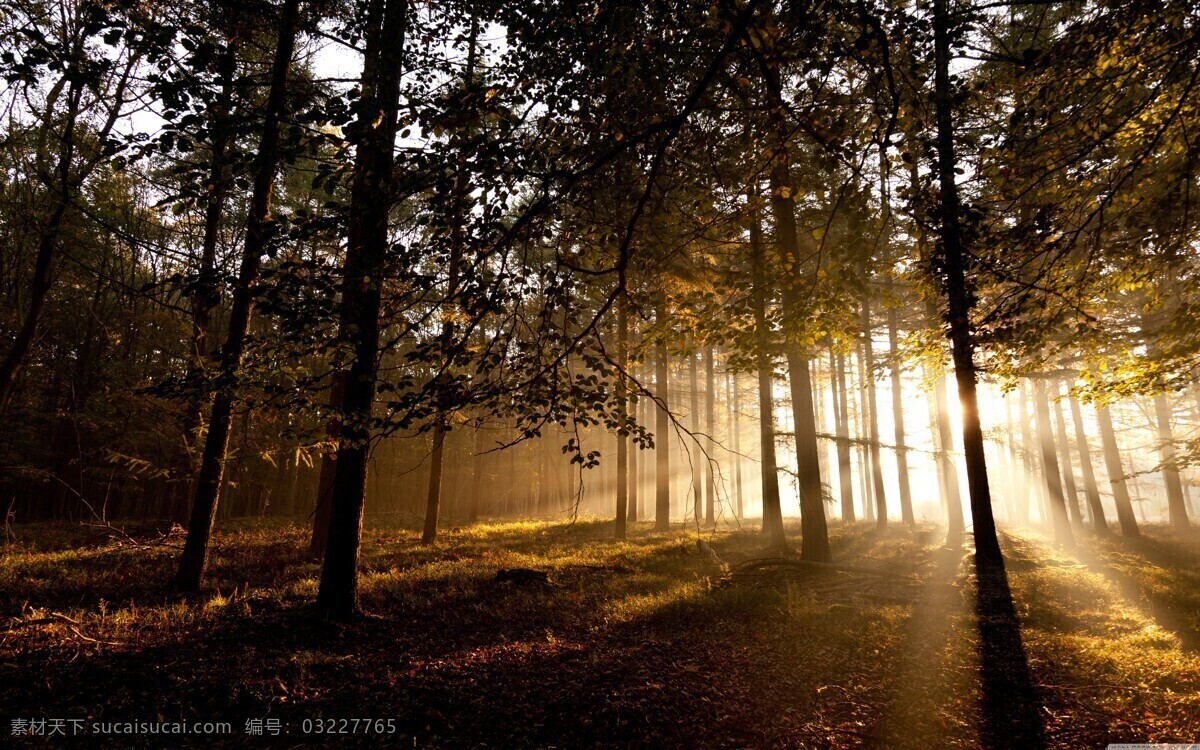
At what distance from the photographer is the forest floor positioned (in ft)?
13.6

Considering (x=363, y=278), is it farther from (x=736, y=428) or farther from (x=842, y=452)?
(x=736, y=428)

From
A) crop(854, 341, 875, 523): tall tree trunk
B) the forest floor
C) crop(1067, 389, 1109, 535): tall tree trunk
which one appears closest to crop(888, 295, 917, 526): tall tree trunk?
crop(854, 341, 875, 523): tall tree trunk

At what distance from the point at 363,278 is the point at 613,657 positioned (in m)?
4.94

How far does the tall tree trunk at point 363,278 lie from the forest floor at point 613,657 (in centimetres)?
71

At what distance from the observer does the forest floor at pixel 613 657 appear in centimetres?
414

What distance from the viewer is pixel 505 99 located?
374 centimetres

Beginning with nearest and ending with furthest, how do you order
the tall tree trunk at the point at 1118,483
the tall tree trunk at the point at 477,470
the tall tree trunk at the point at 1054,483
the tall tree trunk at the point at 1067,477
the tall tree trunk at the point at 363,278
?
the tall tree trunk at the point at 363,278 < the tall tree trunk at the point at 1118,483 < the tall tree trunk at the point at 1054,483 < the tall tree trunk at the point at 1067,477 < the tall tree trunk at the point at 477,470

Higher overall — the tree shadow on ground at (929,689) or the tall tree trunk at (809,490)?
the tall tree trunk at (809,490)

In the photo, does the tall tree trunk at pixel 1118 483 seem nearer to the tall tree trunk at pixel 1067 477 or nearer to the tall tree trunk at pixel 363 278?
the tall tree trunk at pixel 1067 477

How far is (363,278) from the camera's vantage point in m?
3.28

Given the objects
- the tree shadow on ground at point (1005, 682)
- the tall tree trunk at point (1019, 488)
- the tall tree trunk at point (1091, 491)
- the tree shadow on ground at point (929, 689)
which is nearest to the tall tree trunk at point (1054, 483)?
the tall tree trunk at point (1091, 491)

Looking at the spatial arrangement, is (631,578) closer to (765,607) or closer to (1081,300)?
(765,607)

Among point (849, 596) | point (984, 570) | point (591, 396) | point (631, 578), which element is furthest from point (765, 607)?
point (591, 396)

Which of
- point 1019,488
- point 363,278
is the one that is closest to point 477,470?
point 363,278
